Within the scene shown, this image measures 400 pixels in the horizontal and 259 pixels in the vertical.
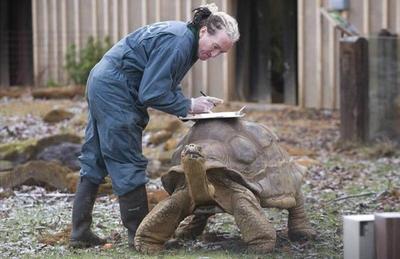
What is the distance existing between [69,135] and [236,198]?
5.63 m

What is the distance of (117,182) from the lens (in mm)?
6906

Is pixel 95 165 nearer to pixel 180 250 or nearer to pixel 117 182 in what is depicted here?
pixel 117 182

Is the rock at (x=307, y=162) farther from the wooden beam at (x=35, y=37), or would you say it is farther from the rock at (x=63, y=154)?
the wooden beam at (x=35, y=37)

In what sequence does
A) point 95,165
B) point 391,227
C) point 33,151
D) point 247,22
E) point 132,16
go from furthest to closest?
point 132,16 → point 247,22 → point 33,151 → point 95,165 → point 391,227

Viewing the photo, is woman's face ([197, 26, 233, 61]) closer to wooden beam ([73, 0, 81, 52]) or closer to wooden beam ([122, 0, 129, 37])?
wooden beam ([122, 0, 129, 37])

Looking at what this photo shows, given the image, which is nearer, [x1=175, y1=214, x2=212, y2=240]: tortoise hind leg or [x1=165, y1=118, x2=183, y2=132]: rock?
[x1=175, y1=214, x2=212, y2=240]: tortoise hind leg

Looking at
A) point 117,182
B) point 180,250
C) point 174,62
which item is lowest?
point 180,250

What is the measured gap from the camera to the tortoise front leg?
680 centimetres

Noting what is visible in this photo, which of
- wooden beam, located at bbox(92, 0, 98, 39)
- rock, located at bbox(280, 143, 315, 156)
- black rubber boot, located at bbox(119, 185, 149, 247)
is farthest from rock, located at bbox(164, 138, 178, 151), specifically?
wooden beam, located at bbox(92, 0, 98, 39)

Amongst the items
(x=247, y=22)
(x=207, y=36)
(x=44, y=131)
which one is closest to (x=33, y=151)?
(x=44, y=131)

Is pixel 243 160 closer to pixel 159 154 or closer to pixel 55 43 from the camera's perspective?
pixel 159 154

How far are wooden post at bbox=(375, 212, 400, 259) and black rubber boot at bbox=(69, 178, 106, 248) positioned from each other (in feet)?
7.62

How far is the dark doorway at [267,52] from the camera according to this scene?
19.0 m

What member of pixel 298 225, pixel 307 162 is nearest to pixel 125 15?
pixel 307 162
